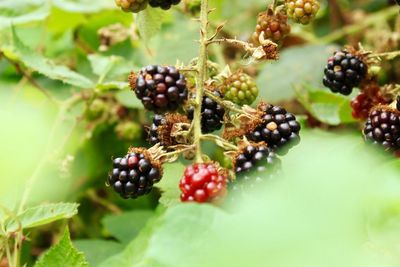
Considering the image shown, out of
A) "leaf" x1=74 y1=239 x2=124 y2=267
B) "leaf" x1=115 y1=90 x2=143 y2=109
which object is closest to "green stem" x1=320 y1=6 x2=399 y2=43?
"leaf" x1=115 y1=90 x2=143 y2=109

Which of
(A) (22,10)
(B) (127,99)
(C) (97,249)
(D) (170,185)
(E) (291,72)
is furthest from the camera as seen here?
(E) (291,72)

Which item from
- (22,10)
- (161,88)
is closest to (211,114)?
(161,88)

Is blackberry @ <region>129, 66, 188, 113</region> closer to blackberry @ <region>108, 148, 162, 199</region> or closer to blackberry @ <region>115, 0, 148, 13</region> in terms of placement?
blackberry @ <region>108, 148, 162, 199</region>

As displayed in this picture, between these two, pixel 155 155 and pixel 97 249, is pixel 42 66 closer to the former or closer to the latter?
pixel 97 249

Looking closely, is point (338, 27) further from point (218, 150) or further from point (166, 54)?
point (218, 150)

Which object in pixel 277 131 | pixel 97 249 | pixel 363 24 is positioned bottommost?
pixel 97 249

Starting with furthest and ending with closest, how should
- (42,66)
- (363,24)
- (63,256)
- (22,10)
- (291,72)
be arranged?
(363,24), (291,72), (22,10), (42,66), (63,256)

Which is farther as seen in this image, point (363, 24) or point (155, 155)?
point (363, 24)
